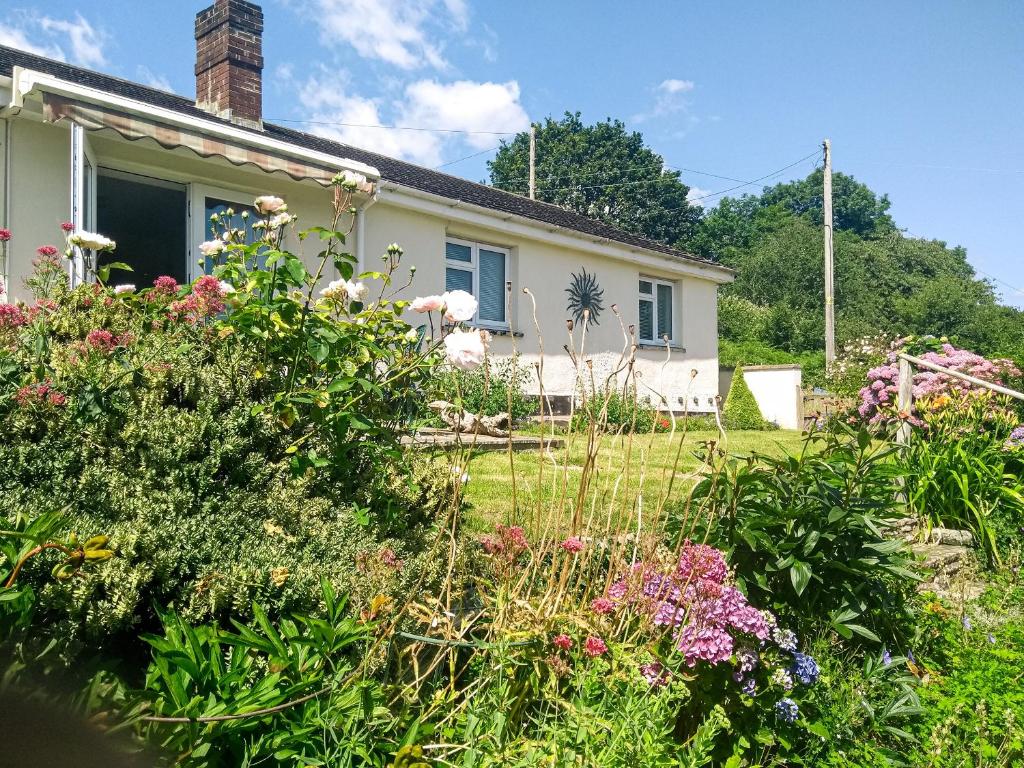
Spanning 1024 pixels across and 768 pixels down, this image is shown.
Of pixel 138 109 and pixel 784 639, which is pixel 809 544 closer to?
pixel 784 639

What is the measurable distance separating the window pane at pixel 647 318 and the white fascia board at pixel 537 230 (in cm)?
73

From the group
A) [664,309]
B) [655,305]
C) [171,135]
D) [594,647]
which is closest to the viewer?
[594,647]

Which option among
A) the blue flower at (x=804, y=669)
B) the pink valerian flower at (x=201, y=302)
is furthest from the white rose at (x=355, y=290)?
the blue flower at (x=804, y=669)

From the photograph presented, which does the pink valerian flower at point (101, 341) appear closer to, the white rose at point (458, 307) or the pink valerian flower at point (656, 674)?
the white rose at point (458, 307)

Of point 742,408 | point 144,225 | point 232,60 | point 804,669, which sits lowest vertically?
point 804,669

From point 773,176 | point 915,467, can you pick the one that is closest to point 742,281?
point 773,176

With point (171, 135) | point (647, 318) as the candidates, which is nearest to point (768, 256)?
point (647, 318)

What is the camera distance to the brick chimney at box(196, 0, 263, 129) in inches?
411

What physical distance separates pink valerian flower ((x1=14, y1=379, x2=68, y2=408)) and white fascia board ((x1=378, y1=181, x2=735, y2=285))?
7875 millimetres

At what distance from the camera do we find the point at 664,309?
603 inches

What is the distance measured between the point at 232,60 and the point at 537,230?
4.98m

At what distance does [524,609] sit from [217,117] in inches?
404

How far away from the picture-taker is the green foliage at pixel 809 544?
2695mm

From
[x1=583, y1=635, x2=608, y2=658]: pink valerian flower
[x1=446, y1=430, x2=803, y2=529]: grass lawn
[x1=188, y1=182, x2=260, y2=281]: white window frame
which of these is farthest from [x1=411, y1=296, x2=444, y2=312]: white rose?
[x1=188, y1=182, x2=260, y2=281]: white window frame
